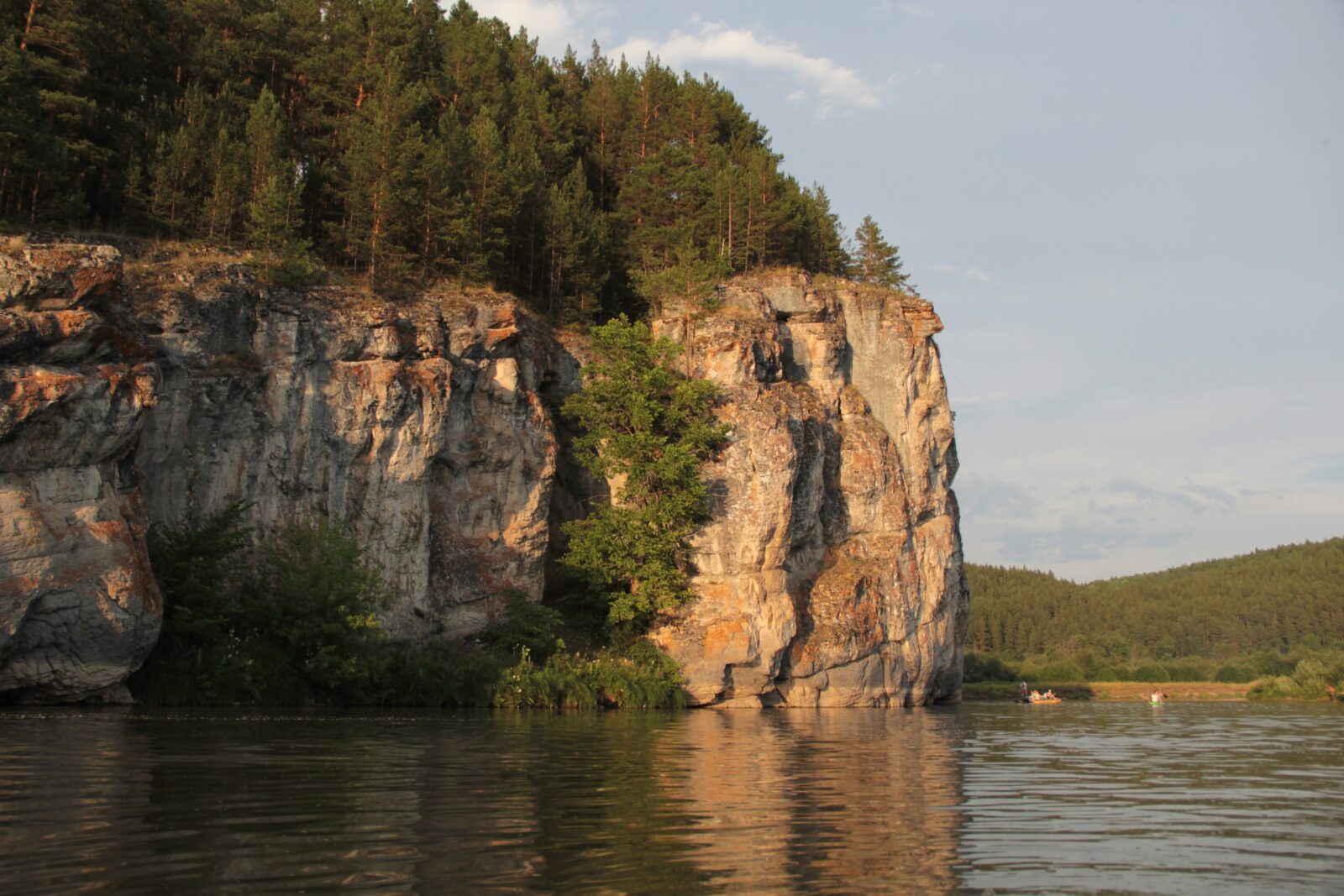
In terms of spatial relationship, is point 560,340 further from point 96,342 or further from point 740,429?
point 96,342

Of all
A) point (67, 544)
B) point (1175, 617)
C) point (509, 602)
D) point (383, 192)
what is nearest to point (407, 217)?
point (383, 192)

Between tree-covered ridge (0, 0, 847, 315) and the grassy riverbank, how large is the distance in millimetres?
36480

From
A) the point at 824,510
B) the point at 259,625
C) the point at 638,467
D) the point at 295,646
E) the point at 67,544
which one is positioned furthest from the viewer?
the point at 824,510

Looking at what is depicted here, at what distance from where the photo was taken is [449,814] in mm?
9484

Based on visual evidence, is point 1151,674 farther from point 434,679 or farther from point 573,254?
point 434,679

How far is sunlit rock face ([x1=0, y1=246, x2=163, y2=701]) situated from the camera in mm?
22891

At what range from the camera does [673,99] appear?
61.4 meters

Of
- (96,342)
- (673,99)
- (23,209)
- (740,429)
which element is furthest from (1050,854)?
(673,99)

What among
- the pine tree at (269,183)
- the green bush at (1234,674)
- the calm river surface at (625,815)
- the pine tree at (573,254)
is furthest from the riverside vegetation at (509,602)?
the green bush at (1234,674)

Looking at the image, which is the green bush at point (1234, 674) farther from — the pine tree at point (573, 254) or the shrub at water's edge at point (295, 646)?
the shrub at water's edge at point (295, 646)

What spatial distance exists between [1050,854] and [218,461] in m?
30.9

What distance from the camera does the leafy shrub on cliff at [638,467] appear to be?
40656 mm

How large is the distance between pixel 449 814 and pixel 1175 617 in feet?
520

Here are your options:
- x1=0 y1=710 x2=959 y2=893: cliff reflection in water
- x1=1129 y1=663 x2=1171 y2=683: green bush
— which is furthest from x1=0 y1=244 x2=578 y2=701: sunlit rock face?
x1=1129 y1=663 x2=1171 y2=683: green bush
